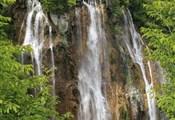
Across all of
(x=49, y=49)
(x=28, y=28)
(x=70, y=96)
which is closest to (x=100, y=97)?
(x=70, y=96)

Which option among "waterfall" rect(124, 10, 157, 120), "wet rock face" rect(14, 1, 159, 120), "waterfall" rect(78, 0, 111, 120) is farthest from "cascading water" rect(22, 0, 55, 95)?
A: "waterfall" rect(124, 10, 157, 120)

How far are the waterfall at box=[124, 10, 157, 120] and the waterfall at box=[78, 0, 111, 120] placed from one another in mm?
1888

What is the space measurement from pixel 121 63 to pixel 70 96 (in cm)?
350

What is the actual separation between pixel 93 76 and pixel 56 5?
403 cm

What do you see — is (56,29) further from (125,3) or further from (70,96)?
(125,3)

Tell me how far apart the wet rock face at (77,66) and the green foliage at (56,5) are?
27 cm

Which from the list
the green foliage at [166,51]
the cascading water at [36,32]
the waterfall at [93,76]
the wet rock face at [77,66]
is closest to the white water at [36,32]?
the cascading water at [36,32]

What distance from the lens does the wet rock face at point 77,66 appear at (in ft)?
46.4

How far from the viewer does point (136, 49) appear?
57.7 ft

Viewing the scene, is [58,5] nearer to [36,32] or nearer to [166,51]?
[36,32]

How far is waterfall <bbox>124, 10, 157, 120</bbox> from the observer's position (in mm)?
15352

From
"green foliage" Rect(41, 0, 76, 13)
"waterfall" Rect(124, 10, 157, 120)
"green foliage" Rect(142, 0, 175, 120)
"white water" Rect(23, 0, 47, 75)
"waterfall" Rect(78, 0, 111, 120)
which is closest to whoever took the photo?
"green foliage" Rect(142, 0, 175, 120)

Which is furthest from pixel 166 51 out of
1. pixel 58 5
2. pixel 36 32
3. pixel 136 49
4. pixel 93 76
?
pixel 136 49

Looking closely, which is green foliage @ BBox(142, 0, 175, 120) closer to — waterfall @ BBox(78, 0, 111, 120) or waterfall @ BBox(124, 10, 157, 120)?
waterfall @ BBox(78, 0, 111, 120)
